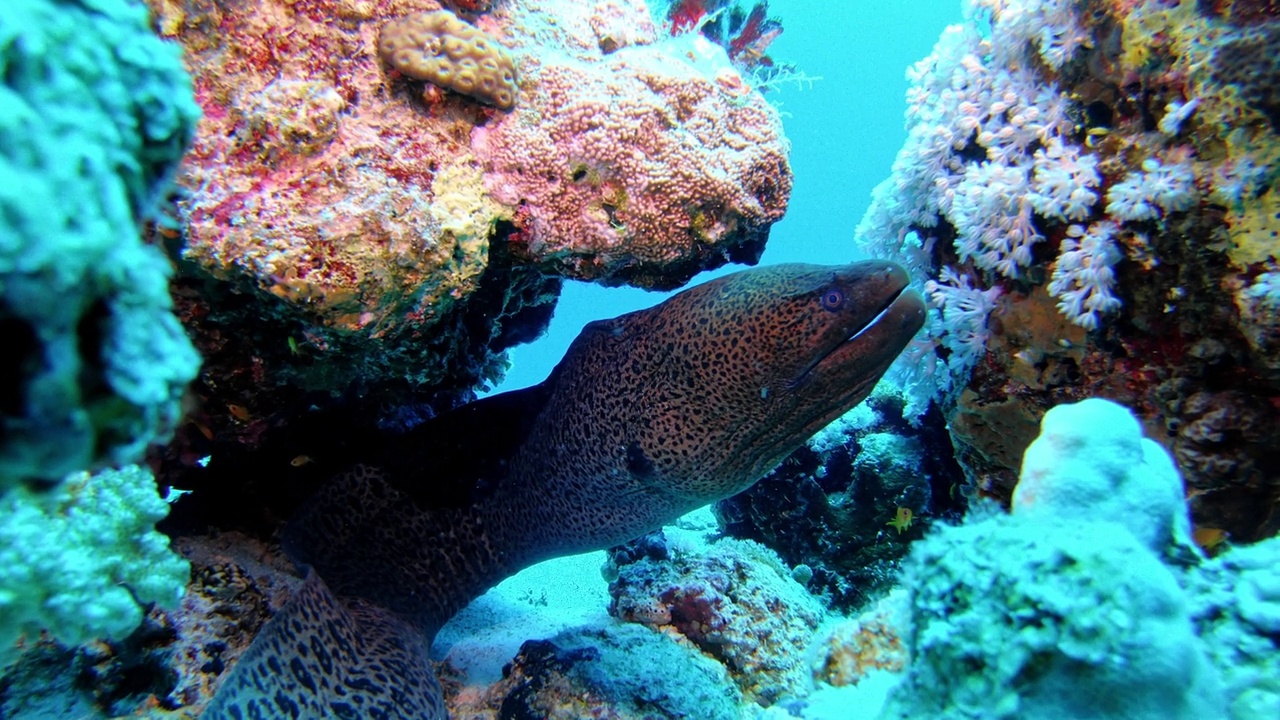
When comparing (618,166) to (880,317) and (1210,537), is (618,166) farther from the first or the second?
(1210,537)

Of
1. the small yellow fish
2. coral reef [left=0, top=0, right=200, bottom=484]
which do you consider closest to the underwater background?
coral reef [left=0, top=0, right=200, bottom=484]

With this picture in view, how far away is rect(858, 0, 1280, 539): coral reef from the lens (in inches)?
85.6

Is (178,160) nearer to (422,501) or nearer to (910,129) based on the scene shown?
(422,501)

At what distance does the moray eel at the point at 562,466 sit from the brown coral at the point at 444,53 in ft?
5.01

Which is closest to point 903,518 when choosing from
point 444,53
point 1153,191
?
point 1153,191

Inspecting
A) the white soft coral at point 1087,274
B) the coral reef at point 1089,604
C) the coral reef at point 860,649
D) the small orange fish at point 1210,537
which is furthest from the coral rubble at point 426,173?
the small orange fish at point 1210,537

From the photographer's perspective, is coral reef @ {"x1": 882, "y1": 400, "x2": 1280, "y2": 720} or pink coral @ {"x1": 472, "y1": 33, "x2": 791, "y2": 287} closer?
coral reef @ {"x1": 882, "y1": 400, "x2": 1280, "y2": 720}

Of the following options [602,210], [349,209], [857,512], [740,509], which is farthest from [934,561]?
[740,509]

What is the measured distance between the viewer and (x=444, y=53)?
273 cm

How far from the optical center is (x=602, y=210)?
294cm

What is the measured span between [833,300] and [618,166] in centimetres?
124

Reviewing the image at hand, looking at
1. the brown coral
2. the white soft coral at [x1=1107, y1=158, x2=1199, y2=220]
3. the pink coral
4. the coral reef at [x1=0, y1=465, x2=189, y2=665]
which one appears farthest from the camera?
the pink coral

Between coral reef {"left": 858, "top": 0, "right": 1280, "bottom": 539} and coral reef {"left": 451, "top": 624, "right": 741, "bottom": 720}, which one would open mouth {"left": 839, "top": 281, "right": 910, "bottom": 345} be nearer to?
coral reef {"left": 858, "top": 0, "right": 1280, "bottom": 539}

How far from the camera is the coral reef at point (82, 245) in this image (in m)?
0.71
